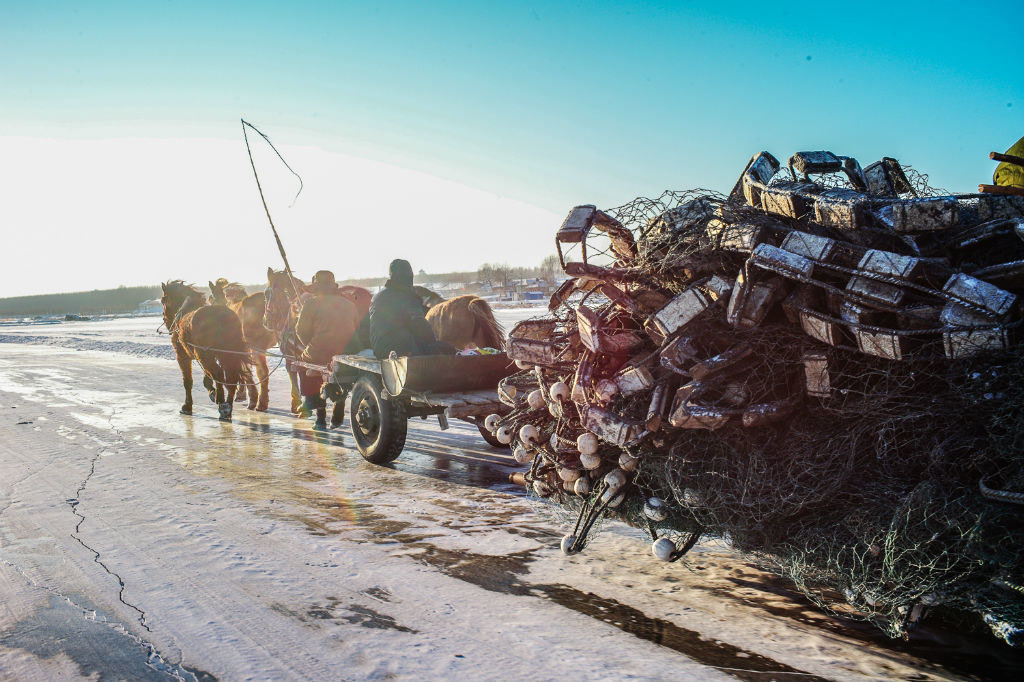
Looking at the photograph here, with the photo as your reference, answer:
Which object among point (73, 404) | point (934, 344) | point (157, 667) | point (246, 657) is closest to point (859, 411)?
point (934, 344)

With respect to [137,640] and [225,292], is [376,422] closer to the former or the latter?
[137,640]

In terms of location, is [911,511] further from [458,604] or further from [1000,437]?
[458,604]

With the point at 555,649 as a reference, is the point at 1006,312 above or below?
above

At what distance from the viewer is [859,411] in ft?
9.54

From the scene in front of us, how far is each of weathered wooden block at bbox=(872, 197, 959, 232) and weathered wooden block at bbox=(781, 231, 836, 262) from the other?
291mm

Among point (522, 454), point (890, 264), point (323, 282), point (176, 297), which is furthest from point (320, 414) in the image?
point (890, 264)

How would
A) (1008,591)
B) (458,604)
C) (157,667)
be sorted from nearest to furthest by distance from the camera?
(1008,591) < (157,667) < (458,604)

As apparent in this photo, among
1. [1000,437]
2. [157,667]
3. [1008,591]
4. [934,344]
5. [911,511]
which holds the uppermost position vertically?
[934,344]

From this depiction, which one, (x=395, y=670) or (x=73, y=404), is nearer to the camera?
(x=395, y=670)

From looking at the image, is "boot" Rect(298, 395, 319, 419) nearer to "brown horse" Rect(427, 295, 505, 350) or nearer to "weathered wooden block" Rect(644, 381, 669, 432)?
"brown horse" Rect(427, 295, 505, 350)

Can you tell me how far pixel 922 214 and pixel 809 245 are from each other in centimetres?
46

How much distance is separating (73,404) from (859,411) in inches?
495

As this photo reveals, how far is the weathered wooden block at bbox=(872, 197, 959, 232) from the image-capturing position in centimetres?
284

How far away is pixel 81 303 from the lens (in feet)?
276
